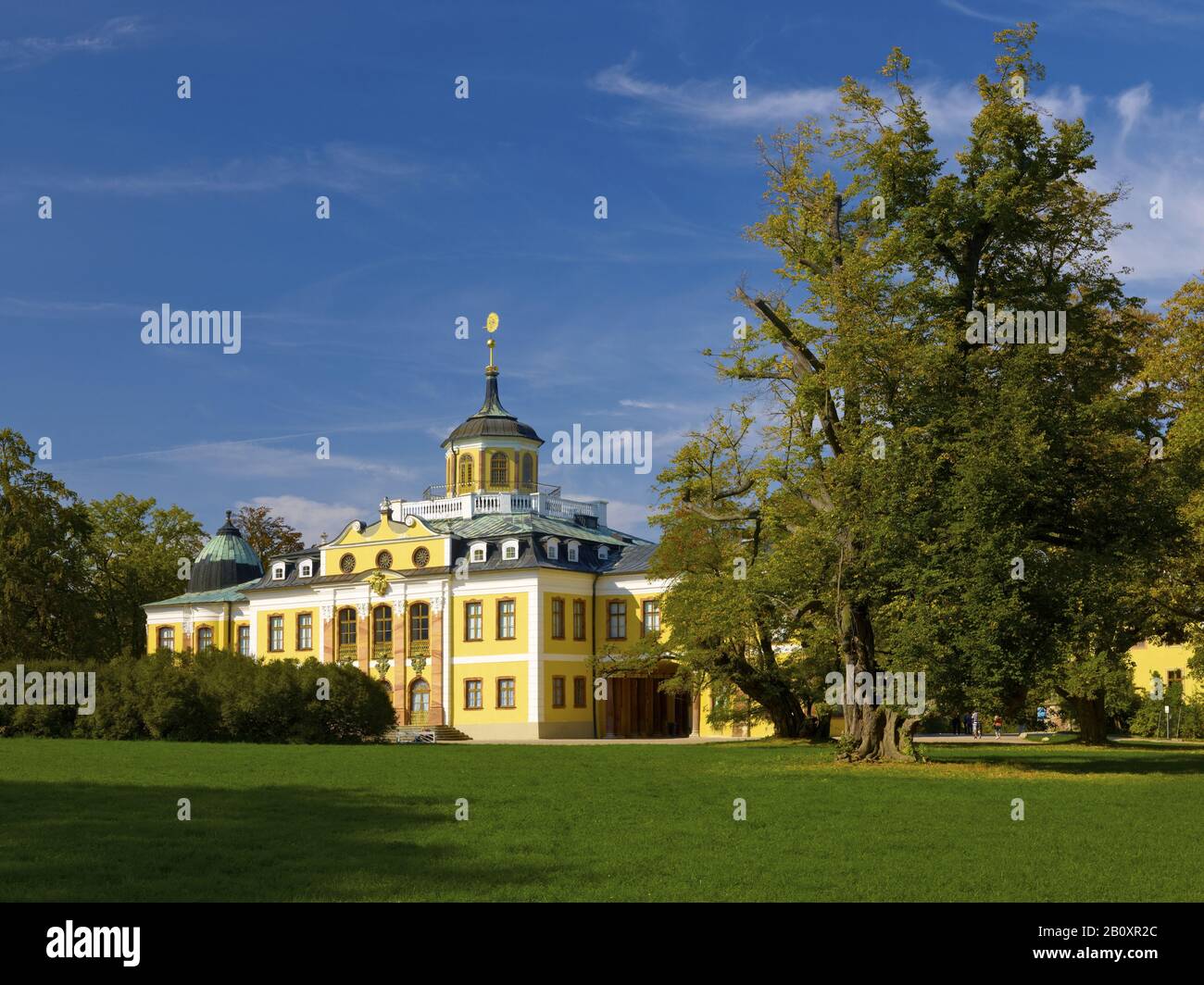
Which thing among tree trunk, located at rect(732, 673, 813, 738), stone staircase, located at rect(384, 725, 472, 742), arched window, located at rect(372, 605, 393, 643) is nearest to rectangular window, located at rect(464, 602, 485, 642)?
arched window, located at rect(372, 605, 393, 643)

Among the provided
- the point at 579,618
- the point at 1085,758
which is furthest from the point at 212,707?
the point at 1085,758

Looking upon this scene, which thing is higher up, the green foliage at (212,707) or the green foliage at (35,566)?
the green foliage at (35,566)

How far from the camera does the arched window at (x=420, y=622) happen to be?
203ft

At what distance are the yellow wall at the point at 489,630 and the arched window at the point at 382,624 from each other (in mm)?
3556

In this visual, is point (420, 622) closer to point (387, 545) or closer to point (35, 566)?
point (387, 545)

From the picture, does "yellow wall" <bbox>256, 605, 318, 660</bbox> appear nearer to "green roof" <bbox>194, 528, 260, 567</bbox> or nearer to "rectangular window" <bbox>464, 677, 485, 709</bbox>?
"green roof" <bbox>194, 528, 260, 567</bbox>

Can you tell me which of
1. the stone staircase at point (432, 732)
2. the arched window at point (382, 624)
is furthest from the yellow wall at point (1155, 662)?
the arched window at point (382, 624)

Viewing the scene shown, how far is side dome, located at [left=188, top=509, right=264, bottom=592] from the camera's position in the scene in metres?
73.8

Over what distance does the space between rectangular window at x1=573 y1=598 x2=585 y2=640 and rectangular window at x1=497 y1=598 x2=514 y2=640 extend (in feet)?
9.48

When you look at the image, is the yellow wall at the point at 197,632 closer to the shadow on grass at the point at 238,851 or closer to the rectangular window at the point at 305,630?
the rectangular window at the point at 305,630

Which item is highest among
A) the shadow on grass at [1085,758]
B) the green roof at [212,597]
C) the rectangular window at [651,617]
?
the green roof at [212,597]

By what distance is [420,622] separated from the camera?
204ft

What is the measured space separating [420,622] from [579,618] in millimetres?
7354
